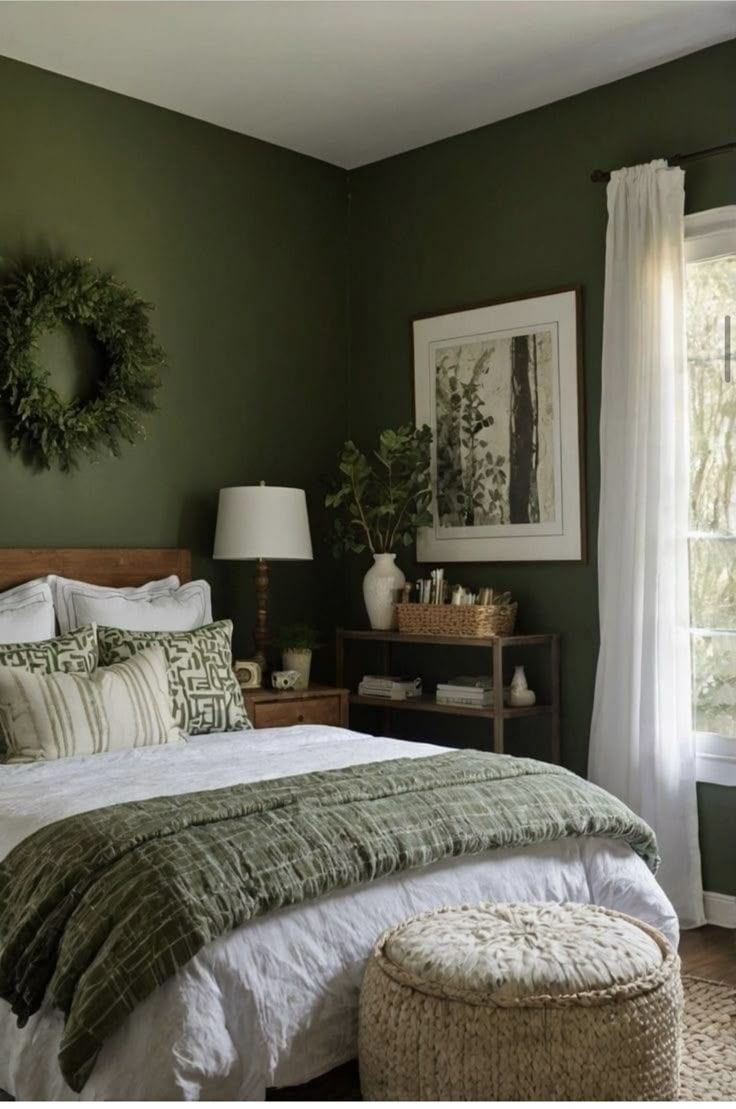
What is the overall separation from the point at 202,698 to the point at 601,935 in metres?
1.73

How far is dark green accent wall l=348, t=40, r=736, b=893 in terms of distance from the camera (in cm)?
416

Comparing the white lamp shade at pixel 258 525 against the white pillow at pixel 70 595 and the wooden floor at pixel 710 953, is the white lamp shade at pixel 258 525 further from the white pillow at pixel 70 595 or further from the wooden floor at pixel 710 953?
the wooden floor at pixel 710 953

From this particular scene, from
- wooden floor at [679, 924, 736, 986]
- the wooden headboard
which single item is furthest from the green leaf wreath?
wooden floor at [679, 924, 736, 986]

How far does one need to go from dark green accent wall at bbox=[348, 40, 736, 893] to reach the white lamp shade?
2.45 ft

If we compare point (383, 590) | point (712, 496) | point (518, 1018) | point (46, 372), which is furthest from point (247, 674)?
point (518, 1018)

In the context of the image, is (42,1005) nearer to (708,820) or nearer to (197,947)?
(197,947)

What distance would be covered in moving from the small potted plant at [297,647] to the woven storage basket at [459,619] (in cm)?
38

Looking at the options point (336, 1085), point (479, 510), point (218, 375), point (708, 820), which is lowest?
point (336, 1085)

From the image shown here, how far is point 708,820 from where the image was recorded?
412cm

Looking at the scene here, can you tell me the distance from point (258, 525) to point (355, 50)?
171cm

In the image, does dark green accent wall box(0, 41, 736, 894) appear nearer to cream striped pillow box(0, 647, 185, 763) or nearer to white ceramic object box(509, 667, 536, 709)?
white ceramic object box(509, 667, 536, 709)

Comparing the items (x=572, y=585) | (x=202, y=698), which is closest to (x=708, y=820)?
(x=572, y=585)

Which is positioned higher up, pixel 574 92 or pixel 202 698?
pixel 574 92

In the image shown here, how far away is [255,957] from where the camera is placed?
238 cm
